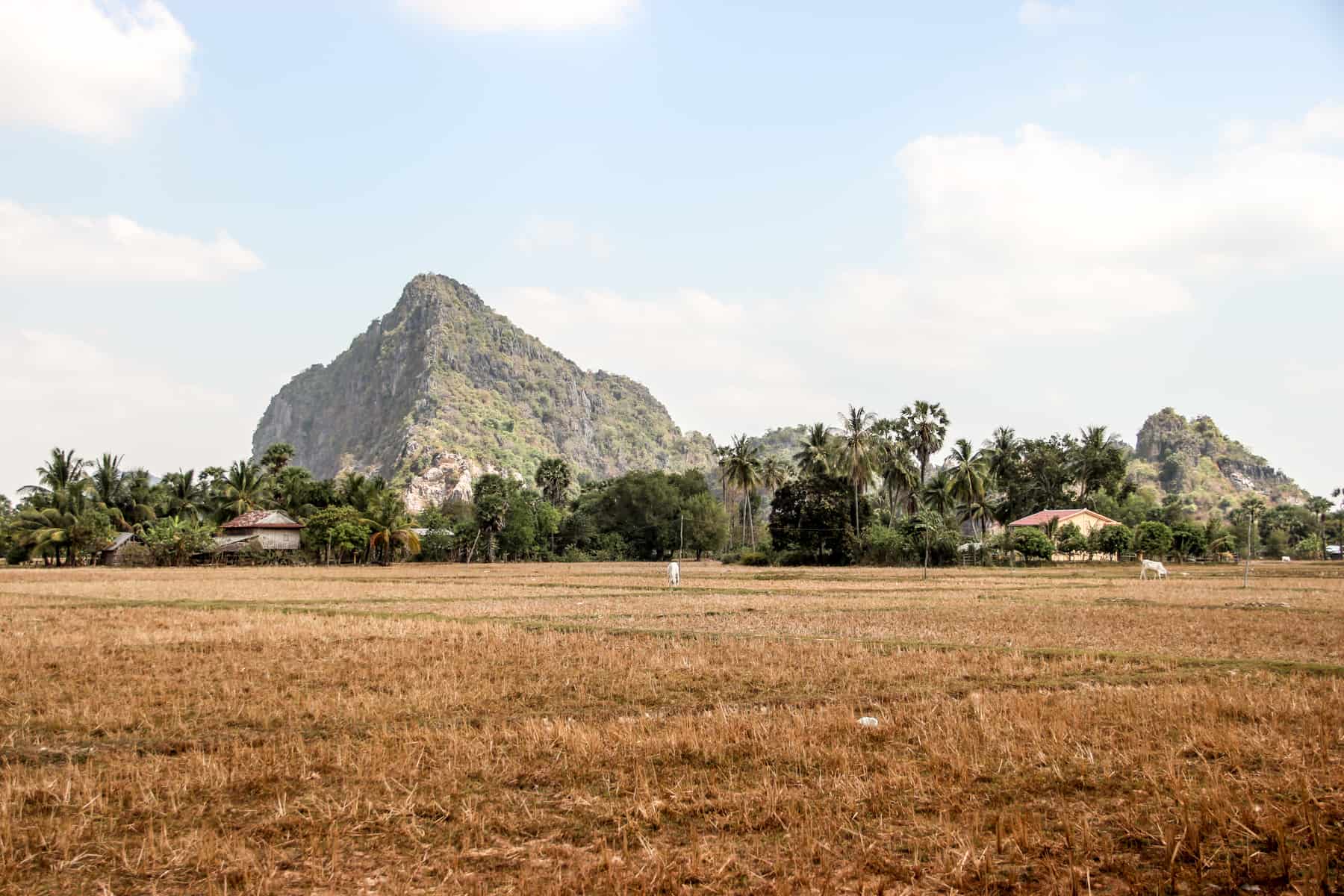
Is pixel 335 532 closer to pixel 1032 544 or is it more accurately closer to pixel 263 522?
pixel 263 522

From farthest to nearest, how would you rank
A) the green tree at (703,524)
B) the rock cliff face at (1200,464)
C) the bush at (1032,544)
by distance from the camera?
the rock cliff face at (1200,464) < the green tree at (703,524) < the bush at (1032,544)

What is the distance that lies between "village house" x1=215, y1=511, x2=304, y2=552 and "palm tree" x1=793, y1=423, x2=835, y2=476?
3975 centimetres

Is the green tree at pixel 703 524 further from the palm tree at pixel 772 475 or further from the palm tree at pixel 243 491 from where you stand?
the palm tree at pixel 243 491

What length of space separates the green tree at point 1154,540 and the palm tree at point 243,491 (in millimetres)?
72670

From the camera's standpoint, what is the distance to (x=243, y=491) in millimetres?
76688

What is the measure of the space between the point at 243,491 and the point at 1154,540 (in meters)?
75.0

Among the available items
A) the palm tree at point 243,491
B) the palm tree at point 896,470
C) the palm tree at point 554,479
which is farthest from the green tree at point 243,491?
the palm tree at point 896,470

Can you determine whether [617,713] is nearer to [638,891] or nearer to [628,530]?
[638,891]

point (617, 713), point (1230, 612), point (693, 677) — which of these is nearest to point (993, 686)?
point (693, 677)

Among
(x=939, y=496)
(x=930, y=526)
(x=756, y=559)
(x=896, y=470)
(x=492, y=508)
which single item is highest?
(x=896, y=470)

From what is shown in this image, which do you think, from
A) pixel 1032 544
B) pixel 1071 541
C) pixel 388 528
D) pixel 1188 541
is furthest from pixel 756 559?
pixel 1188 541

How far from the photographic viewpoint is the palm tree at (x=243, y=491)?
75438mm

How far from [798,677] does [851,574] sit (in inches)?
1441

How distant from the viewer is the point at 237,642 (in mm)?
15711
